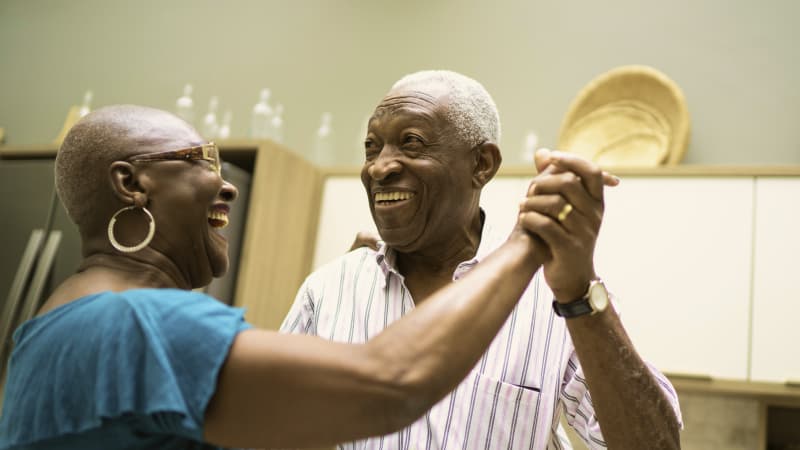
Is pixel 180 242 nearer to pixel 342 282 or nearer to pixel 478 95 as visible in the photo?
pixel 342 282

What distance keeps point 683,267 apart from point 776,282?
281 mm

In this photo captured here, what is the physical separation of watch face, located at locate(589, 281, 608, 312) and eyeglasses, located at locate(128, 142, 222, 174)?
0.59m

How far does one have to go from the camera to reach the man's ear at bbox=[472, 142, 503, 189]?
1.69 meters

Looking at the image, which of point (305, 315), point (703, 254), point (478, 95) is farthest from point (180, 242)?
point (703, 254)

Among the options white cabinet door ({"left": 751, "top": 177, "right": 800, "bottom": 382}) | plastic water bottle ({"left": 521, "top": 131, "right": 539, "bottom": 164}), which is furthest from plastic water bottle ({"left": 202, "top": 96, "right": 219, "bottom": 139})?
white cabinet door ({"left": 751, "top": 177, "right": 800, "bottom": 382})

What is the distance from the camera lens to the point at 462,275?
1.57 m

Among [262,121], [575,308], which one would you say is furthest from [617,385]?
[262,121]

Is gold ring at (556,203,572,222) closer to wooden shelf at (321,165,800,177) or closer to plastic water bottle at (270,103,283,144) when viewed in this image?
wooden shelf at (321,165,800,177)

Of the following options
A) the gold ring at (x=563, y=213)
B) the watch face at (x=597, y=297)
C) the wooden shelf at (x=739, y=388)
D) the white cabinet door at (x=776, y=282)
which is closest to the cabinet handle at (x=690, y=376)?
the wooden shelf at (x=739, y=388)

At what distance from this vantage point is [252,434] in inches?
33.5

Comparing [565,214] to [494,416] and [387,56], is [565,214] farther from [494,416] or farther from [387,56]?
[387,56]

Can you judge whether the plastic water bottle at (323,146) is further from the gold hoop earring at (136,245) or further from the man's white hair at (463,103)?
the gold hoop earring at (136,245)

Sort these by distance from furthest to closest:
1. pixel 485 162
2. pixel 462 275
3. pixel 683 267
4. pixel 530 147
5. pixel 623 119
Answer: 1. pixel 530 147
2. pixel 623 119
3. pixel 683 267
4. pixel 485 162
5. pixel 462 275

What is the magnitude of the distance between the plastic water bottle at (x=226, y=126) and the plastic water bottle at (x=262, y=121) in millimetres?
115
